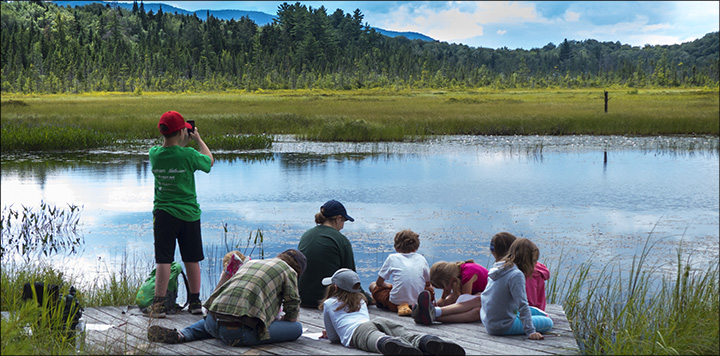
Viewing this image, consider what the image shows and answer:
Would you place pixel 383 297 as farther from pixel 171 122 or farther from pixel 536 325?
pixel 171 122

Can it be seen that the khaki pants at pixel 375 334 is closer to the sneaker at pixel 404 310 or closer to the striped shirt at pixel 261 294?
the striped shirt at pixel 261 294

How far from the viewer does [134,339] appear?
5.01 m

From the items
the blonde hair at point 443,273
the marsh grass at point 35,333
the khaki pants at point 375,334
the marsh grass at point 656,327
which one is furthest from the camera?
the blonde hair at point 443,273

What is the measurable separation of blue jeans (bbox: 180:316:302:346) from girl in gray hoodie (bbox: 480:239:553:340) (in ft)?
4.89

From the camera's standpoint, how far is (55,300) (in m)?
5.08

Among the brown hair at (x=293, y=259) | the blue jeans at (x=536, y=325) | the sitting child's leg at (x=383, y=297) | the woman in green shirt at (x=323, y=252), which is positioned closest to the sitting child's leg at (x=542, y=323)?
the blue jeans at (x=536, y=325)

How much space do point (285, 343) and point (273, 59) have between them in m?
121

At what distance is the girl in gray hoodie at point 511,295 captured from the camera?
A: 5.16m

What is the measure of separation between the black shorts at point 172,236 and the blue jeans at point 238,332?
0.74 meters

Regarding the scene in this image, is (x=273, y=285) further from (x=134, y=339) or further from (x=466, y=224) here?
(x=466, y=224)

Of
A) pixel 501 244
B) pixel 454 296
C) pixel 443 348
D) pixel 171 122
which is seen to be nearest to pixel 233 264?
pixel 171 122

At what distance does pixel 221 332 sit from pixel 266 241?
665 cm

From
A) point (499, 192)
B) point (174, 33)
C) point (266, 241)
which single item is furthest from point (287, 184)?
point (174, 33)

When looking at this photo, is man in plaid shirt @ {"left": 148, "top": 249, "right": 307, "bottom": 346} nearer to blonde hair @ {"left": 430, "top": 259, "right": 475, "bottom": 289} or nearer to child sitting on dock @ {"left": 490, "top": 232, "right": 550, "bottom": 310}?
blonde hair @ {"left": 430, "top": 259, "right": 475, "bottom": 289}
